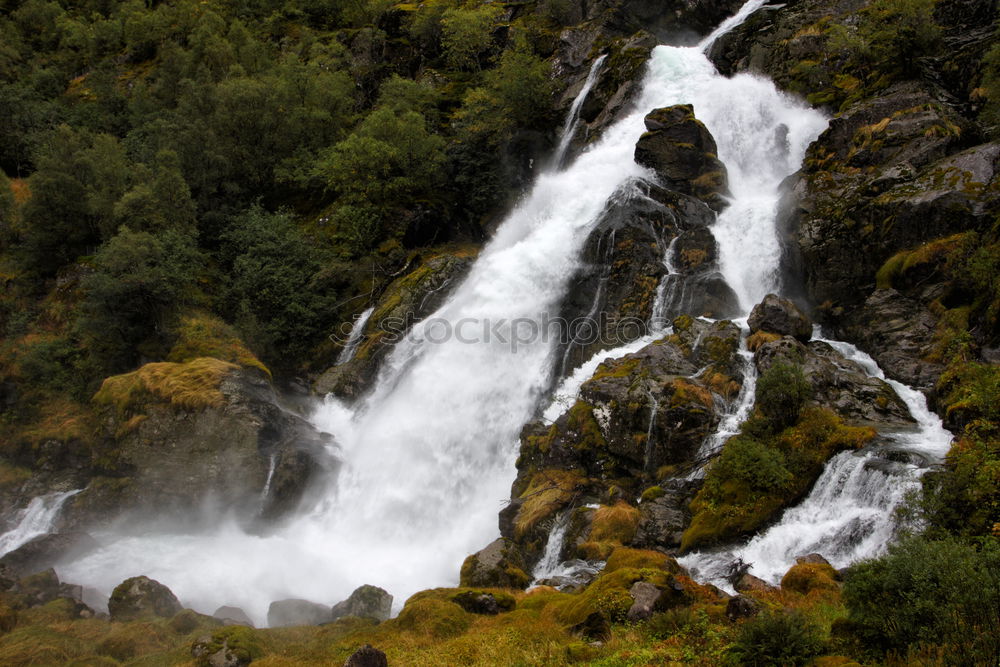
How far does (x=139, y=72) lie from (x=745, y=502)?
6442 centimetres

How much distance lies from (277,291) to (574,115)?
67.9 ft

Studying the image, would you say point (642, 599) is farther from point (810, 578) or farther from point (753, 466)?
point (753, 466)

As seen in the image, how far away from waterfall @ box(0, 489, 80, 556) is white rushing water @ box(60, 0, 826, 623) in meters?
2.56

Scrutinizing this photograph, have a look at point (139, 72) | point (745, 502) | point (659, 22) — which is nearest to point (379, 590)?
point (745, 502)

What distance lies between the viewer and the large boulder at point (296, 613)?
16.4 meters

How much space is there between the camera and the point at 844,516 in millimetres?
12852

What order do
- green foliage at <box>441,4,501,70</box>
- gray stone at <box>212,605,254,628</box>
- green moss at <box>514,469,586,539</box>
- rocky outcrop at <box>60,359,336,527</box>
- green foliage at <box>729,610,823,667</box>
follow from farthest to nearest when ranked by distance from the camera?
green foliage at <box>441,4,501,70</box> → rocky outcrop at <box>60,359,336,527</box> → green moss at <box>514,469,586,539</box> → gray stone at <box>212,605,254,628</box> → green foliage at <box>729,610,823,667</box>

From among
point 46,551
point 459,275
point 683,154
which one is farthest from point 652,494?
point 46,551

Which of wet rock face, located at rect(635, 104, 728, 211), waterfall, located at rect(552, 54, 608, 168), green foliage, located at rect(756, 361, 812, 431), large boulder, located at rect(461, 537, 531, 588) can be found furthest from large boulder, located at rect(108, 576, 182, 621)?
waterfall, located at rect(552, 54, 608, 168)

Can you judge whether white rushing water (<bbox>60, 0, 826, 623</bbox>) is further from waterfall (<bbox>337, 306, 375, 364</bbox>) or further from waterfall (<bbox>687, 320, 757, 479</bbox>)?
waterfall (<bbox>687, 320, 757, 479</bbox>)

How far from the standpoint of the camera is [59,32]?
5934 cm

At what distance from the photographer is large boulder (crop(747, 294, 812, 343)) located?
19.7 meters

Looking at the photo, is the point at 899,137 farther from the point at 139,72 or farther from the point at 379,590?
the point at 139,72

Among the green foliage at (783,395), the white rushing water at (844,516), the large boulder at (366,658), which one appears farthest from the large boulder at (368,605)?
the green foliage at (783,395)
